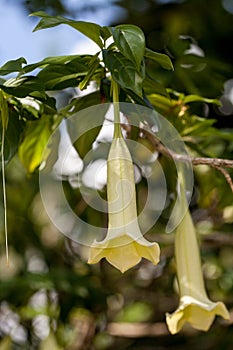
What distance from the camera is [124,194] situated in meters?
0.88

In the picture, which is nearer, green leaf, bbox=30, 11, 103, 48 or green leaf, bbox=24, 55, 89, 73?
green leaf, bbox=30, 11, 103, 48

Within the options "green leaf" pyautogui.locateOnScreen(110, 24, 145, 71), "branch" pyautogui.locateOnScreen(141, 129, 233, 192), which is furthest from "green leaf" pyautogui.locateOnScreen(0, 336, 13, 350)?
"green leaf" pyautogui.locateOnScreen(110, 24, 145, 71)

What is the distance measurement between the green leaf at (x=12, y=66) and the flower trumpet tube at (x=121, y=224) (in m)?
0.14

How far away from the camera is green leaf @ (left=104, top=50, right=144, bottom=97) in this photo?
855 mm

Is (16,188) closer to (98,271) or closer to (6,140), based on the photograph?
(98,271)

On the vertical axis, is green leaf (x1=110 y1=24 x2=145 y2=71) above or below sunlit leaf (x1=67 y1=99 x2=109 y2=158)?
above

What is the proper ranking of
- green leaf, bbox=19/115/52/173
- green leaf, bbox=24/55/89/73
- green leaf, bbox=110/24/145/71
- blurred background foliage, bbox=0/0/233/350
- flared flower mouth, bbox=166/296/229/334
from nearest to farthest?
1. green leaf, bbox=110/24/145/71
2. green leaf, bbox=24/55/89/73
3. flared flower mouth, bbox=166/296/229/334
4. green leaf, bbox=19/115/52/173
5. blurred background foliage, bbox=0/0/233/350

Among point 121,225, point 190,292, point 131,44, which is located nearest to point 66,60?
point 131,44

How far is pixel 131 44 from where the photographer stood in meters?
0.82

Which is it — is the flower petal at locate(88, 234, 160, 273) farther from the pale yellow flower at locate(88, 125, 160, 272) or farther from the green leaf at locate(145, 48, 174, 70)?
the green leaf at locate(145, 48, 174, 70)

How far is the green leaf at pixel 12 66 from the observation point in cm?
86

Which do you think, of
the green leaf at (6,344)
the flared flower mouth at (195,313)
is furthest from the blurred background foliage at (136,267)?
the flared flower mouth at (195,313)

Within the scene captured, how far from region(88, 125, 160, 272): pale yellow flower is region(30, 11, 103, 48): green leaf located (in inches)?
5.0

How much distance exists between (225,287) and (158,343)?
301 millimetres
